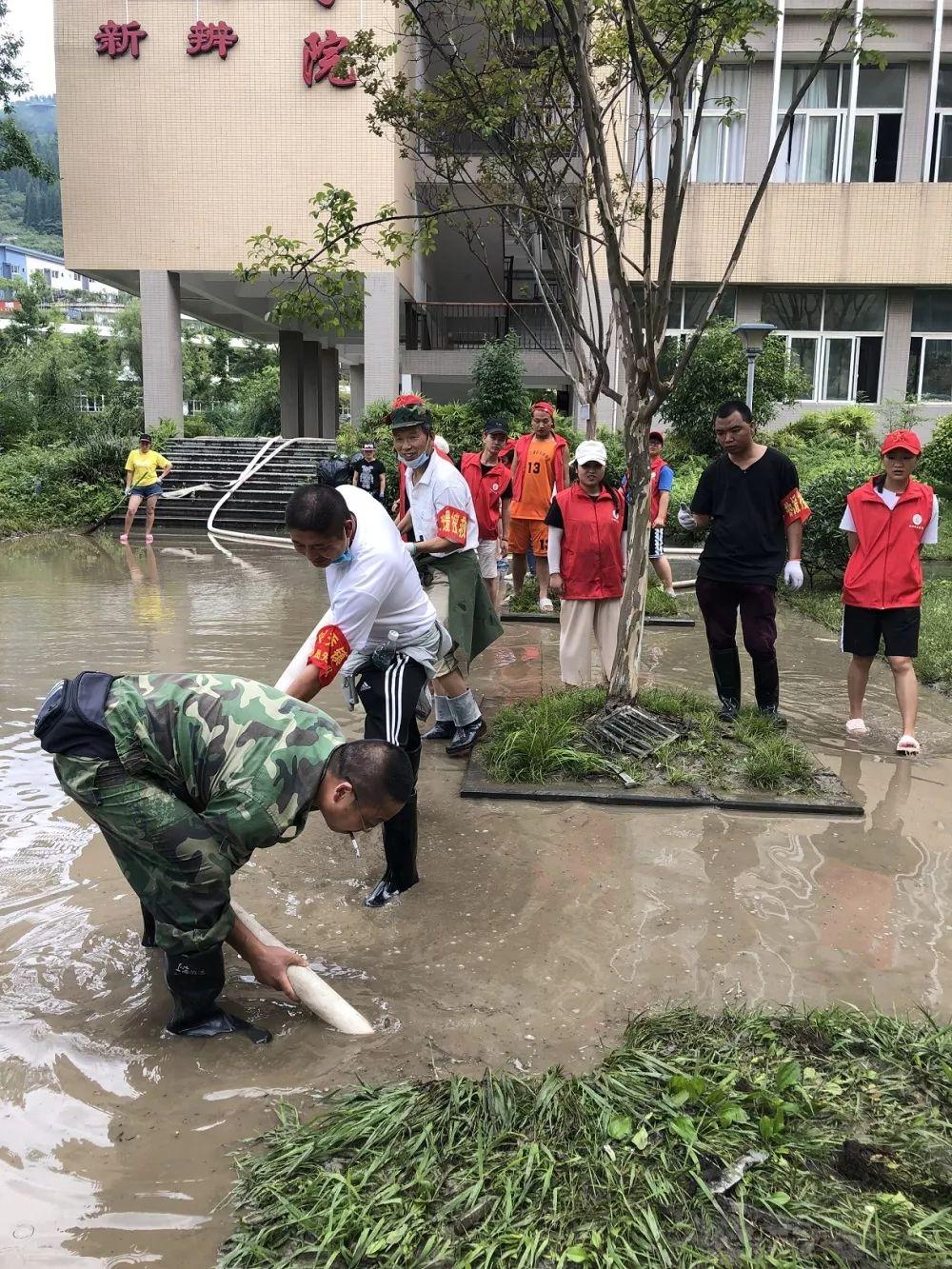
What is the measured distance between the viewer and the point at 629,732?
17.9ft

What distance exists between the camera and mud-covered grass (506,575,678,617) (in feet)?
31.6

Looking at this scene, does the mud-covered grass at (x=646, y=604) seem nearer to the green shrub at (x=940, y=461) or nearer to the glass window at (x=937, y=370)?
the green shrub at (x=940, y=461)

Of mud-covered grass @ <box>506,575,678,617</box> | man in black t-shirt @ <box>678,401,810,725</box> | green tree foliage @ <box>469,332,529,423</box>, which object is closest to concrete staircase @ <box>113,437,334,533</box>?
green tree foliage @ <box>469,332,529,423</box>

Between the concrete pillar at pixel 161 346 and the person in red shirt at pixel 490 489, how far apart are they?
1483 cm

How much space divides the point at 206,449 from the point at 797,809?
18.9 meters

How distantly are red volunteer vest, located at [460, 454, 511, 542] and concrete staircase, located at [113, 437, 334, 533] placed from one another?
9988 mm

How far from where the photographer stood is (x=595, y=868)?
424cm

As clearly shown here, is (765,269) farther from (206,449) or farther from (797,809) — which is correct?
(797,809)

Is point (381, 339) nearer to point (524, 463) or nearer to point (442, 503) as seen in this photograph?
point (524, 463)

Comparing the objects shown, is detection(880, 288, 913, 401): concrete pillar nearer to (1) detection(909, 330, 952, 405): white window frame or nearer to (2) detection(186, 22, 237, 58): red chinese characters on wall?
(1) detection(909, 330, 952, 405): white window frame

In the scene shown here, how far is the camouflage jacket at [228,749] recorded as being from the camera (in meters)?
2.74

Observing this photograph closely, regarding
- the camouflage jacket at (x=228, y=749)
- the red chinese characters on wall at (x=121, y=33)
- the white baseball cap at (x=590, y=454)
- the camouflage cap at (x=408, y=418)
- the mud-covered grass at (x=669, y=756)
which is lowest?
the mud-covered grass at (x=669, y=756)

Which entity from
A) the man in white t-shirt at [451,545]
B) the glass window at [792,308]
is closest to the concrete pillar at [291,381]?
the glass window at [792,308]

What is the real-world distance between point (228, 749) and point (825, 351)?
2166cm
